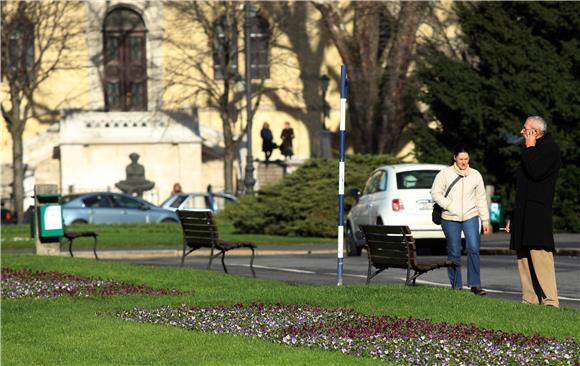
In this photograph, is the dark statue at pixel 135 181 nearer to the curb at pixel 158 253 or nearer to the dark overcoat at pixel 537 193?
the curb at pixel 158 253

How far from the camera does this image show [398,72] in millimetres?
55312

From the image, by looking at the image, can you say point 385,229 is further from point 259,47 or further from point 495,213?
point 259,47

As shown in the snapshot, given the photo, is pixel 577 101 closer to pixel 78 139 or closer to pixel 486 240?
pixel 486 240

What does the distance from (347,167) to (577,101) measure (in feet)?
18.7

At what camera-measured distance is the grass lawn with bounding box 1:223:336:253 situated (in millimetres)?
35969

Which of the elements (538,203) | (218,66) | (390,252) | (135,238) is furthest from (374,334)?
(218,66)

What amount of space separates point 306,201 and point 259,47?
95.6ft

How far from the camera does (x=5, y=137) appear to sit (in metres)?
65.6

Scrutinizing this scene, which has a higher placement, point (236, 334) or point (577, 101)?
point (577, 101)

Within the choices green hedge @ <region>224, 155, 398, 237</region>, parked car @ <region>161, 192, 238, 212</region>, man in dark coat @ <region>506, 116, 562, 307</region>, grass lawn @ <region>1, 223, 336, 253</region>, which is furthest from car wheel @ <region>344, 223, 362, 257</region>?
parked car @ <region>161, 192, 238, 212</region>

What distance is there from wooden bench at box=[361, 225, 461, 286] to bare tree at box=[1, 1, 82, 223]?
39.3 m

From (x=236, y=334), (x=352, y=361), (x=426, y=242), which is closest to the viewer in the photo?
(x=352, y=361)

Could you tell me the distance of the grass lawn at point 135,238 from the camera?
36.0 meters

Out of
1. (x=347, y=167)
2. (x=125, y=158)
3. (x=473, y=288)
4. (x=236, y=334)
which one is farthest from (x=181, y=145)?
(x=236, y=334)
